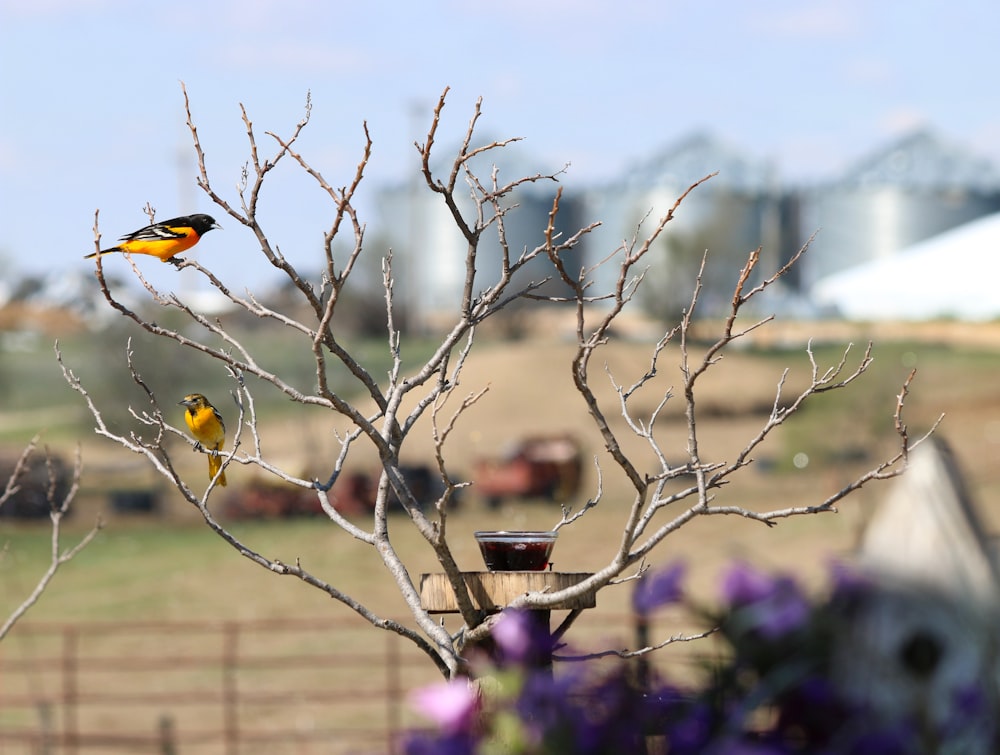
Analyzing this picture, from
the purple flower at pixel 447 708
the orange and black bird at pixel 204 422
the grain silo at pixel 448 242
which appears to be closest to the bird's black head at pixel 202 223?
the orange and black bird at pixel 204 422

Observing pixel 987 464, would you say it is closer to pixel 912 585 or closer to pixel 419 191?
pixel 912 585

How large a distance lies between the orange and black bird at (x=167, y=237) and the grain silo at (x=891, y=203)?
7246 cm

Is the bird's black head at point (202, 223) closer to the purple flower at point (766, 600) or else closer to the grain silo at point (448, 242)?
the purple flower at point (766, 600)

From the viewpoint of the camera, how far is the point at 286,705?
19328mm

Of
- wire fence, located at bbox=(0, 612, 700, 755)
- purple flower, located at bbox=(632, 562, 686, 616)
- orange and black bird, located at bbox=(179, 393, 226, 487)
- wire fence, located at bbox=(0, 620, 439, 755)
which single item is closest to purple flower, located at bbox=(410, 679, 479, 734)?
purple flower, located at bbox=(632, 562, 686, 616)

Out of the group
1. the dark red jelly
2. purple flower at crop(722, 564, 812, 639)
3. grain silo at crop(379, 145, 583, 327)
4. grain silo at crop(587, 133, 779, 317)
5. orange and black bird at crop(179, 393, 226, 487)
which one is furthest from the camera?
grain silo at crop(379, 145, 583, 327)

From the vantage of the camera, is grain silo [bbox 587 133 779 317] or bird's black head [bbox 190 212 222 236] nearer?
bird's black head [bbox 190 212 222 236]

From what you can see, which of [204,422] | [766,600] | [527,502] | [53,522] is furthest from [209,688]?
[766,600]

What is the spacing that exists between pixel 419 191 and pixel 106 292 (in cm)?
7484

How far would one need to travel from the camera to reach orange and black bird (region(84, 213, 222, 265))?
502 centimetres

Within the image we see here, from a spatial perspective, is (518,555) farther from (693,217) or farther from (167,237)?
(693,217)

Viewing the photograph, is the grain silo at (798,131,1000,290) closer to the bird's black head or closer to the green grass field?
the green grass field

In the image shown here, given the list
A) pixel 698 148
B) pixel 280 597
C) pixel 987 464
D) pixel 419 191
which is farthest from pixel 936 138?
pixel 280 597

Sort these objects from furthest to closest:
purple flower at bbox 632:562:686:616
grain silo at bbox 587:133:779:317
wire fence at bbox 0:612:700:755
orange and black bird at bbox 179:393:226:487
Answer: grain silo at bbox 587:133:779:317 < wire fence at bbox 0:612:700:755 < orange and black bird at bbox 179:393:226:487 < purple flower at bbox 632:562:686:616
